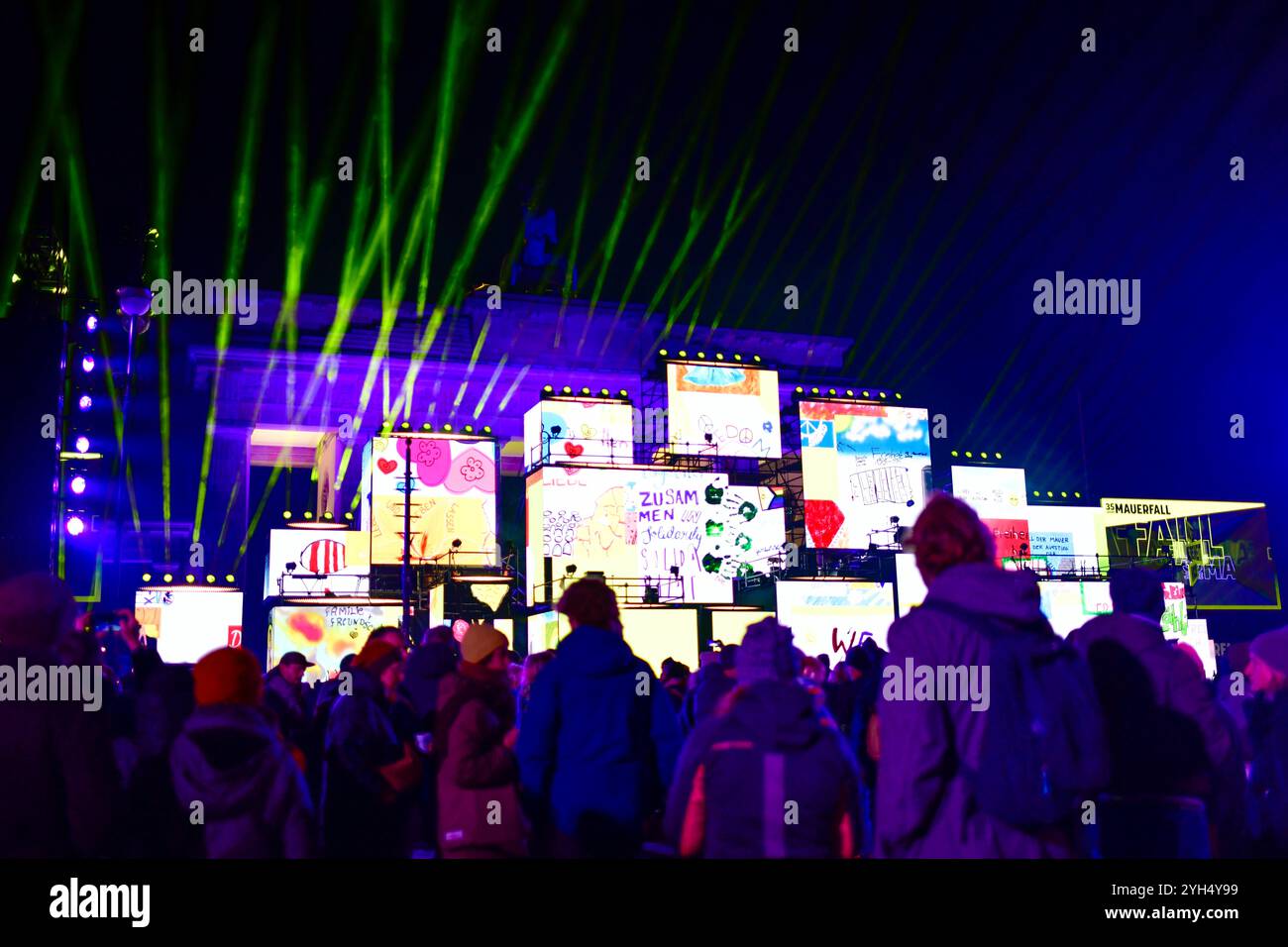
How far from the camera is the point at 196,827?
4.98 metres

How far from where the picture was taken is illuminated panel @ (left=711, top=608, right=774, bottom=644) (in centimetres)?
2875

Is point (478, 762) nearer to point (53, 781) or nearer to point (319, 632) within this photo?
point (53, 781)

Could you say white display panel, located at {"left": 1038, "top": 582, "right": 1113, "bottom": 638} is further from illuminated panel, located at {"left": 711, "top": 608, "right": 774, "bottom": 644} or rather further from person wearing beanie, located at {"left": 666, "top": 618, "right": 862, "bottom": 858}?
person wearing beanie, located at {"left": 666, "top": 618, "right": 862, "bottom": 858}

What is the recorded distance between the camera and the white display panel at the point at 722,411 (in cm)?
3294

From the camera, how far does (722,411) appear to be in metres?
33.4

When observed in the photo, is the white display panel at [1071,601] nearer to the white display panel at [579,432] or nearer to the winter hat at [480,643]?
the white display panel at [579,432]

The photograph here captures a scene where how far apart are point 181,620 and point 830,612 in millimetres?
17706

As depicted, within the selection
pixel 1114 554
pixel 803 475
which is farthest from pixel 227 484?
pixel 1114 554

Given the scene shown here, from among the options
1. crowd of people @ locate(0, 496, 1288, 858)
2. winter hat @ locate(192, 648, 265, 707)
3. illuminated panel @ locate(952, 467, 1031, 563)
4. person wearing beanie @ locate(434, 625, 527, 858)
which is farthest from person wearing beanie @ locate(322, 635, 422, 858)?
illuminated panel @ locate(952, 467, 1031, 563)

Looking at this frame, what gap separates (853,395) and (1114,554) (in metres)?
13.0

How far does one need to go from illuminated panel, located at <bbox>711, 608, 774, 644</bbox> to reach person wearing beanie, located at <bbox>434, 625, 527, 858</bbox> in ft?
73.5

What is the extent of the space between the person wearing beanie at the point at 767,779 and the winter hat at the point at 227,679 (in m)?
2.05

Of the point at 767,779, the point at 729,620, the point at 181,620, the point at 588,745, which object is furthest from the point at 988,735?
the point at 181,620
